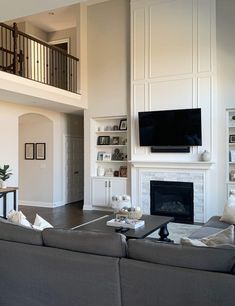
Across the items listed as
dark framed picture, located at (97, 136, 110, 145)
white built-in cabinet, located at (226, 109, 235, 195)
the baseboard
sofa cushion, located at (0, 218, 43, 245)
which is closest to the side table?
the baseboard

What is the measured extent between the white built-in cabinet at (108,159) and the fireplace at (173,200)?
35.3 inches

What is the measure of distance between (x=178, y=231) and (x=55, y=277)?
12.8ft

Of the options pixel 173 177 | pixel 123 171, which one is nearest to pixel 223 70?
pixel 173 177

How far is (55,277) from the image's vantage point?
254 centimetres

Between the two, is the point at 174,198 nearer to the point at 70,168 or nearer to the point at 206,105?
the point at 206,105

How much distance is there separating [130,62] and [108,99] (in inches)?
42.6

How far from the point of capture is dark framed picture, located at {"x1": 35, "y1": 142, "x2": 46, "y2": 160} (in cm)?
887

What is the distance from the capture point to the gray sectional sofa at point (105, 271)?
6.85 ft

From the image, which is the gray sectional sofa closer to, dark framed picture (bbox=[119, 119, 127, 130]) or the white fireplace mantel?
the white fireplace mantel

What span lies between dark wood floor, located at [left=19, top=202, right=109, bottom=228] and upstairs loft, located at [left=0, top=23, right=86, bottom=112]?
2669 mm

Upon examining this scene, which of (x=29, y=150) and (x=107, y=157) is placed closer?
(x=107, y=157)

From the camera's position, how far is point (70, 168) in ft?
31.2

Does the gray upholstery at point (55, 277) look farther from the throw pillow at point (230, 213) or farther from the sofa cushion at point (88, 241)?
the throw pillow at point (230, 213)

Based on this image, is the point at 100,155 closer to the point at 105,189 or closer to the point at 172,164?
the point at 105,189
